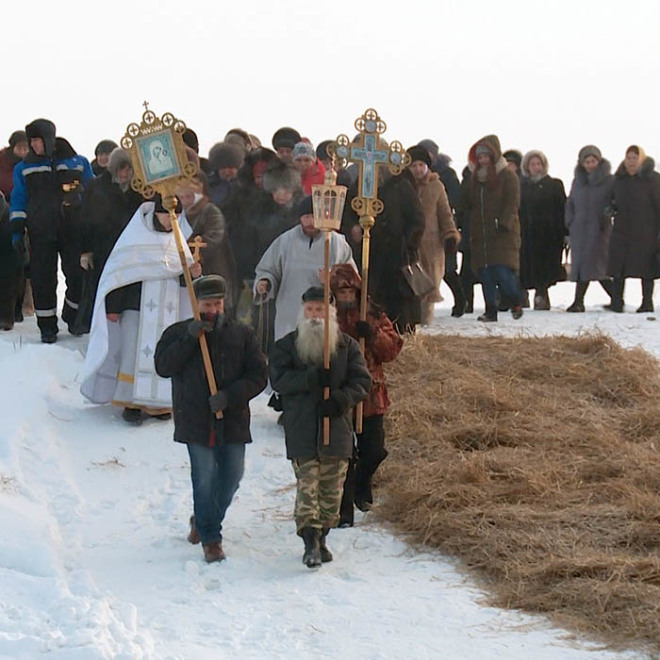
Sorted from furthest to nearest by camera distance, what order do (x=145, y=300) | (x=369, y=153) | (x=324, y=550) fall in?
(x=145, y=300), (x=369, y=153), (x=324, y=550)

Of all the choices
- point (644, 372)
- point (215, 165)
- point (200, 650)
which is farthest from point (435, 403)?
point (200, 650)

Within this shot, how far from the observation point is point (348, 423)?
771cm

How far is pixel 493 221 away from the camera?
565 inches

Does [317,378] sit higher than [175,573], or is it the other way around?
[317,378]

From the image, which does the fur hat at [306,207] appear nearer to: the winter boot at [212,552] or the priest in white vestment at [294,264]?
the priest in white vestment at [294,264]

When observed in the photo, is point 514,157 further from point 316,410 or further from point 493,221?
point 316,410

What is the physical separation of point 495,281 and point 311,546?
300 inches

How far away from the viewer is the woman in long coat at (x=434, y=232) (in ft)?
44.7

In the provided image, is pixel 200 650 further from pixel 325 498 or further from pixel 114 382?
pixel 114 382

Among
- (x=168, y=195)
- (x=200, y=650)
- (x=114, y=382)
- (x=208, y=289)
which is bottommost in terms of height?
(x=200, y=650)

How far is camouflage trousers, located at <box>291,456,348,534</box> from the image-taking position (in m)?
7.54

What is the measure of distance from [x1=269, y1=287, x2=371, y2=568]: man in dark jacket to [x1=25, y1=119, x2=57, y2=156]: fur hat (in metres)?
5.47

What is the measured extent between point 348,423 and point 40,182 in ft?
19.7

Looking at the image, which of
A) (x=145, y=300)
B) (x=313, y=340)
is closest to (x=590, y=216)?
(x=145, y=300)
